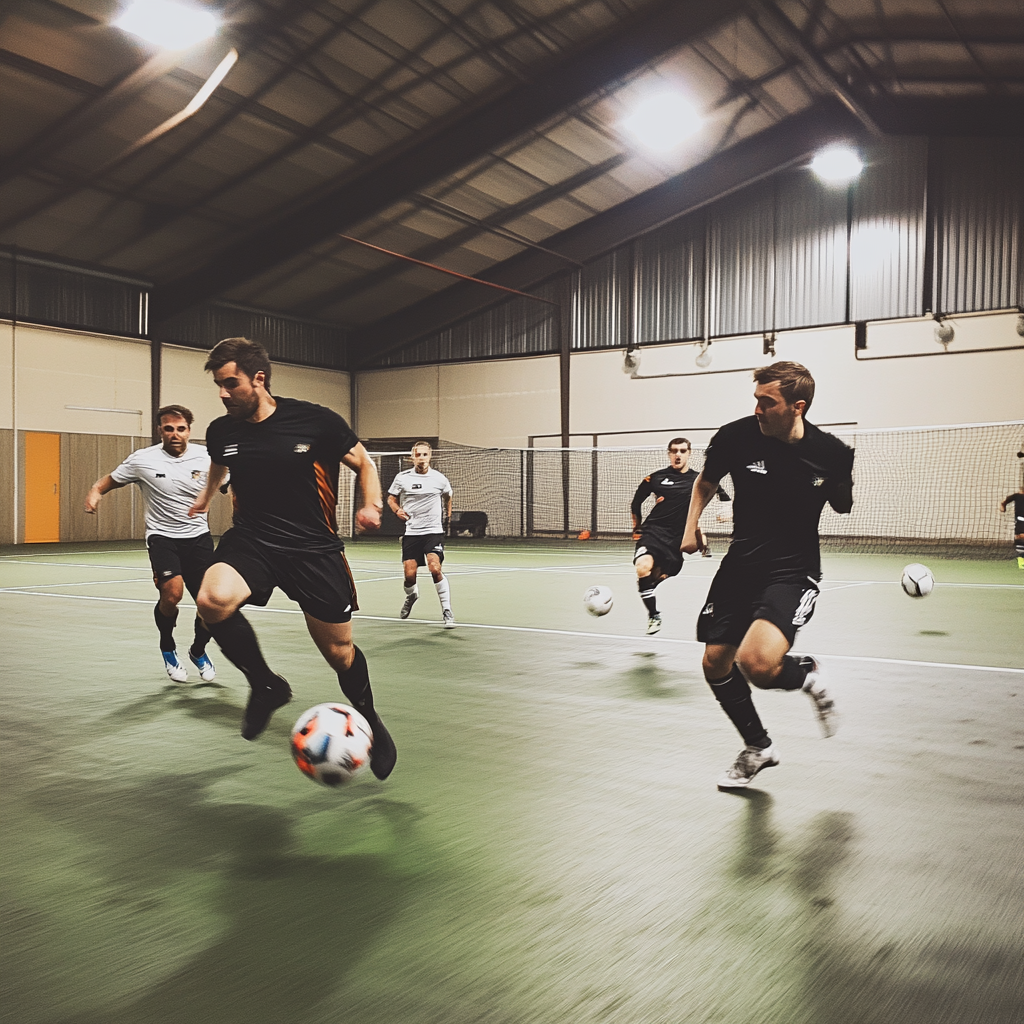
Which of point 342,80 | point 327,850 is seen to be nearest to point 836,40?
point 342,80

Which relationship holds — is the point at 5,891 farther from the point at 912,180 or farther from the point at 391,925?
the point at 912,180

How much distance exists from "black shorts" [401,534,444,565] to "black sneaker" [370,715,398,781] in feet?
21.7

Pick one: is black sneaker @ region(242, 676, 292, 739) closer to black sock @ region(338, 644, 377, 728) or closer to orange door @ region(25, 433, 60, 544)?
black sock @ region(338, 644, 377, 728)

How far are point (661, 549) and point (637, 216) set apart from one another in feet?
75.8

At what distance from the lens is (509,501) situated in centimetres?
3222

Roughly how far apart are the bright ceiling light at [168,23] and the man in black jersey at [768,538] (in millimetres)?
17882

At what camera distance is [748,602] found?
480 cm

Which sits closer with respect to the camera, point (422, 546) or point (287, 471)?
point (287, 471)

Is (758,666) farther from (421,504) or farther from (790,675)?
(421,504)

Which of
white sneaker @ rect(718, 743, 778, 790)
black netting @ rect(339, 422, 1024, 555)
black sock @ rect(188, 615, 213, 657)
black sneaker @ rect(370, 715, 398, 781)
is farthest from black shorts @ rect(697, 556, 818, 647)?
black netting @ rect(339, 422, 1024, 555)

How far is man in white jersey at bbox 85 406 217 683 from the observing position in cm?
774

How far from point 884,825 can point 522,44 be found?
2190cm

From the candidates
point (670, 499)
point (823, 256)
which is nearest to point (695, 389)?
point (823, 256)

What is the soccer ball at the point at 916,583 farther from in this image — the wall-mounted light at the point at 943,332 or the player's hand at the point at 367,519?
the wall-mounted light at the point at 943,332
